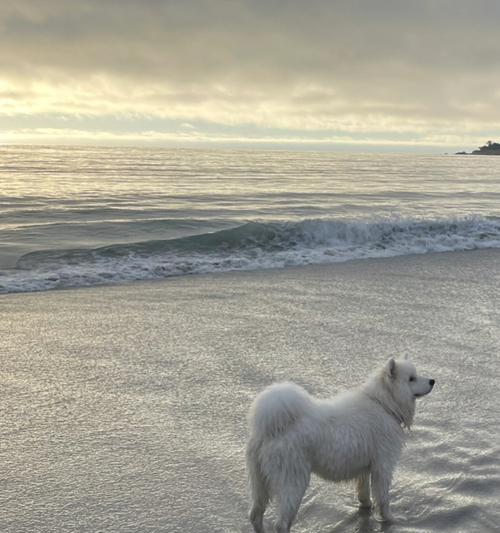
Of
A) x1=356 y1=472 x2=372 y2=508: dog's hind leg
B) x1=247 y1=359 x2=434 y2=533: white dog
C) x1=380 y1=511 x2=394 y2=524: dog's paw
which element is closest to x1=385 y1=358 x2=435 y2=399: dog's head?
x1=247 y1=359 x2=434 y2=533: white dog

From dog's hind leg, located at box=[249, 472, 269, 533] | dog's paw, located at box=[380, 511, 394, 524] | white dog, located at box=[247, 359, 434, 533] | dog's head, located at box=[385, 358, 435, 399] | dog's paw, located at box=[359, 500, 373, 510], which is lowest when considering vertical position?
Answer: dog's paw, located at box=[359, 500, 373, 510]

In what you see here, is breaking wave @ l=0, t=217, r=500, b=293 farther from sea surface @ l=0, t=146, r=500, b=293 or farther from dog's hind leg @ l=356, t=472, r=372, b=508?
dog's hind leg @ l=356, t=472, r=372, b=508

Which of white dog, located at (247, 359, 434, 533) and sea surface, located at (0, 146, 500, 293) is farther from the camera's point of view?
sea surface, located at (0, 146, 500, 293)

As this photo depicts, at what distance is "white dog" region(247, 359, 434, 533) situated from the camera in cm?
383

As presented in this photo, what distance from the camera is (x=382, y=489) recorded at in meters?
4.28

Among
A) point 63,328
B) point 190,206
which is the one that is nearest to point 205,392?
point 63,328

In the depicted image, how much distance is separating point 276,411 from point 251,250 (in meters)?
12.7

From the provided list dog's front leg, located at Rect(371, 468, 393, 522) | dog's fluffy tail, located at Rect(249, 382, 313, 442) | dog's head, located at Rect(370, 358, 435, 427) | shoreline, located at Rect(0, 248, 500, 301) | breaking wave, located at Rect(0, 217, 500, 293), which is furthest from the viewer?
breaking wave, located at Rect(0, 217, 500, 293)

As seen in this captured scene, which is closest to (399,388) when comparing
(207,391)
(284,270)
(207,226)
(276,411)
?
(276,411)

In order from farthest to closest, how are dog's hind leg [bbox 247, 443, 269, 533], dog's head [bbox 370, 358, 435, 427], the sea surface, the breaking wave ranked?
the sea surface, the breaking wave, dog's head [bbox 370, 358, 435, 427], dog's hind leg [bbox 247, 443, 269, 533]

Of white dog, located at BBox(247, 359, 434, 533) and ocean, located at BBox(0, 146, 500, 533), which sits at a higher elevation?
white dog, located at BBox(247, 359, 434, 533)

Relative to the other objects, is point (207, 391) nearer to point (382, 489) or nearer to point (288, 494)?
point (382, 489)

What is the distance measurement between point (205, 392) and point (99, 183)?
3038 cm

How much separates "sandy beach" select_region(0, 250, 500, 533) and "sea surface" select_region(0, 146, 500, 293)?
8.70ft
